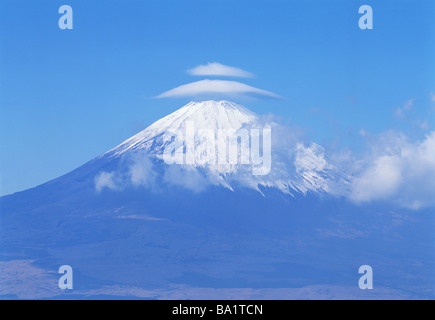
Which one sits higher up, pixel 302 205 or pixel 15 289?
pixel 302 205

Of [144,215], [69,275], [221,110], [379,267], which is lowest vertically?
[69,275]

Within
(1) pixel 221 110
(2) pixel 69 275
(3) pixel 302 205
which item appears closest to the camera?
(2) pixel 69 275
